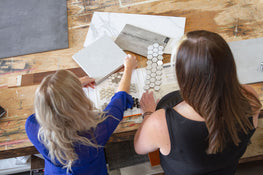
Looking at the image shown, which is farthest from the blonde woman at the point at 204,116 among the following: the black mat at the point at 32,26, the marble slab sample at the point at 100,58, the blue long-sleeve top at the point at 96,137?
the black mat at the point at 32,26

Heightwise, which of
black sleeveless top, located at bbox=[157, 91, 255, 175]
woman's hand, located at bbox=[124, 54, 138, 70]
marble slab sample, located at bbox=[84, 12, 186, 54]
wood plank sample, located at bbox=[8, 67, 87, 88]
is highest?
marble slab sample, located at bbox=[84, 12, 186, 54]

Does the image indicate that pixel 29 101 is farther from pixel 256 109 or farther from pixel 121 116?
pixel 256 109

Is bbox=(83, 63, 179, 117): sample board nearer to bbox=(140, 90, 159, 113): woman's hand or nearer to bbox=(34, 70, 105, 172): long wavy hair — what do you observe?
bbox=(140, 90, 159, 113): woman's hand

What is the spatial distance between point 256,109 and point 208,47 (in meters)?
0.34

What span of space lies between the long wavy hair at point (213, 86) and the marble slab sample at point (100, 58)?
0.44 metres

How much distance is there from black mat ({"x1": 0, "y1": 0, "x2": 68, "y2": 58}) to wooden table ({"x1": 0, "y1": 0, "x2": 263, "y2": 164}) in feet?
0.13

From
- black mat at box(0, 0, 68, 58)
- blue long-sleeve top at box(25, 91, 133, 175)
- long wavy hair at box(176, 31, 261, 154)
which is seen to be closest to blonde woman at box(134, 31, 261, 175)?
long wavy hair at box(176, 31, 261, 154)

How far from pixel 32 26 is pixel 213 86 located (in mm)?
1028

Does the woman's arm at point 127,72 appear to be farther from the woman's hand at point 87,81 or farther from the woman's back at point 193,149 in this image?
the woman's back at point 193,149

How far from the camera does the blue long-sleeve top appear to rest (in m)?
0.84

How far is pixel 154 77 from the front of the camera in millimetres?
1033

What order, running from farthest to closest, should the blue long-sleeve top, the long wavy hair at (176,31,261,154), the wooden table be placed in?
the wooden table < the blue long-sleeve top < the long wavy hair at (176,31,261,154)

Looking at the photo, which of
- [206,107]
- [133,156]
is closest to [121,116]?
[206,107]

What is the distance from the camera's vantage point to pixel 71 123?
2.49 ft
